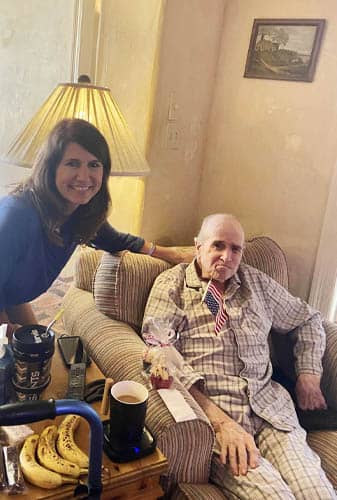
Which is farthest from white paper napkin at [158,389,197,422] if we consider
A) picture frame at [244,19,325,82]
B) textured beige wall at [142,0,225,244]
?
picture frame at [244,19,325,82]

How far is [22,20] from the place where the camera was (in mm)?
1817

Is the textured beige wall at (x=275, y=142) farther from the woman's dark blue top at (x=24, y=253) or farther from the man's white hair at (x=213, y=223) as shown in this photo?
the woman's dark blue top at (x=24, y=253)

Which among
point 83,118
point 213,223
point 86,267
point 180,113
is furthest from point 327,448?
point 180,113

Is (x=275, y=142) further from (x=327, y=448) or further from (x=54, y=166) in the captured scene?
(x=327, y=448)

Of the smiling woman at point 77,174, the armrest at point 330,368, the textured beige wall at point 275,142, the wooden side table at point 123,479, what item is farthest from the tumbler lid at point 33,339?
the textured beige wall at point 275,142

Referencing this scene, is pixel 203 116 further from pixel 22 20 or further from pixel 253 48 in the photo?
pixel 22 20

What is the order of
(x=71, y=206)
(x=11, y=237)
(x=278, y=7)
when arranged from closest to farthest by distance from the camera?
(x=11, y=237), (x=71, y=206), (x=278, y=7)

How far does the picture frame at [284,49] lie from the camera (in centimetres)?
191

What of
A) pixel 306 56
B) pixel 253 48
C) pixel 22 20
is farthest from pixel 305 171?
pixel 22 20

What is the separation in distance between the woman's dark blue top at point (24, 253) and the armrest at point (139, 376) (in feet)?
0.88

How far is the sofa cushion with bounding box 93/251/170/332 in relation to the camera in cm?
165

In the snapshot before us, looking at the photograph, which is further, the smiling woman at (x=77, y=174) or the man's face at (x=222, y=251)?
the man's face at (x=222, y=251)

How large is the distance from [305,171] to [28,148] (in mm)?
1178

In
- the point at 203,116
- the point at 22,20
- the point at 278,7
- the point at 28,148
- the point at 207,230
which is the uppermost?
the point at 278,7
